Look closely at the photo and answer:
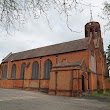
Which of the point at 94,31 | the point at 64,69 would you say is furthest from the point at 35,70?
the point at 94,31

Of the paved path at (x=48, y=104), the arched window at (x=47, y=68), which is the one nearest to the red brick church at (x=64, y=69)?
the arched window at (x=47, y=68)

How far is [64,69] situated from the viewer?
1026 inches

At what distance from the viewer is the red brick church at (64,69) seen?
83.1 feet

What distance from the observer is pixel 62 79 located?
25938 millimetres

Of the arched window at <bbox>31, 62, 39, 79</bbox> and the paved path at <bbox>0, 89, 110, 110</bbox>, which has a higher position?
the arched window at <bbox>31, 62, 39, 79</bbox>

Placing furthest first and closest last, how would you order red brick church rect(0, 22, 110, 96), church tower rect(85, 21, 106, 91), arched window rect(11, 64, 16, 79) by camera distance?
arched window rect(11, 64, 16, 79) → church tower rect(85, 21, 106, 91) → red brick church rect(0, 22, 110, 96)

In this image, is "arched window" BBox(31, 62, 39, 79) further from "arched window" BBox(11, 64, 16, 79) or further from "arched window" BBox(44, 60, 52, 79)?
"arched window" BBox(11, 64, 16, 79)

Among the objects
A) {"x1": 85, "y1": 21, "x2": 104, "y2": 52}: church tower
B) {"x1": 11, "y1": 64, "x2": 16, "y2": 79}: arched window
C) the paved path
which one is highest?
{"x1": 85, "y1": 21, "x2": 104, "y2": 52}: church tower

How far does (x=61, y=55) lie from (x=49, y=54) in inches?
137

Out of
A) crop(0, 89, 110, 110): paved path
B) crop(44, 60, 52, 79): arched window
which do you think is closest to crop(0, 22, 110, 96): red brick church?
crop(44, 60, 52, 79): arched window

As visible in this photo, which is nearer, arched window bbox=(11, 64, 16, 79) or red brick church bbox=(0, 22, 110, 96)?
red brick church bbox=(0, 22, 110, 96)

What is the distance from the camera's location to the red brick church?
25.3 metres

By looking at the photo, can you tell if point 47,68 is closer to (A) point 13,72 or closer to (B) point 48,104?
(A) point 13,72

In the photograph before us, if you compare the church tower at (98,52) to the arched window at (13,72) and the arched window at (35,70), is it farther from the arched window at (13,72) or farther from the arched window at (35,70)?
the arched window at (13,72)
